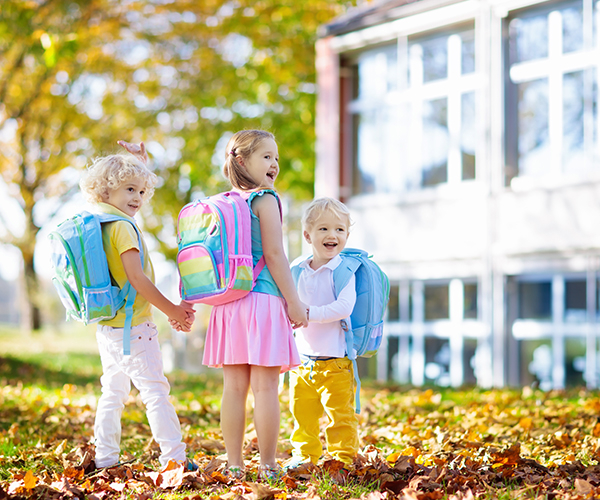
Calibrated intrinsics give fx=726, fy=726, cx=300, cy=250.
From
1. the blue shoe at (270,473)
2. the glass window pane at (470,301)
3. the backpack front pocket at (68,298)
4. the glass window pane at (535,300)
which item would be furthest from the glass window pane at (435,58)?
the blue shoe at (270,473)

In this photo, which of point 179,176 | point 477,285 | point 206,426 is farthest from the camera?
point 179,176

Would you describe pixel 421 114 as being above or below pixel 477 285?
above

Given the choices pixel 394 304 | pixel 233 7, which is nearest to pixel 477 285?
pixel 394 304

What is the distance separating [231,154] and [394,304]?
8619 millimetres

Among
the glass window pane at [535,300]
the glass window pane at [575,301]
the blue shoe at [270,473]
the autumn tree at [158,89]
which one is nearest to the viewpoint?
the blue shoe at [270,473]

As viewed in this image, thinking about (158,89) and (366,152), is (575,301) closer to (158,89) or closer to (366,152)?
Answer: (366,152)

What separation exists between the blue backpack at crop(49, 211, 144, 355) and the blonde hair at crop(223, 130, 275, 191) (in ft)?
2.18

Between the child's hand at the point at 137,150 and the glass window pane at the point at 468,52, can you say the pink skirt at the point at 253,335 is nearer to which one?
the child's hand at the point at 137,150

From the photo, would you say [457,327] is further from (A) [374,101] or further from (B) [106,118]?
(B) [106,118]

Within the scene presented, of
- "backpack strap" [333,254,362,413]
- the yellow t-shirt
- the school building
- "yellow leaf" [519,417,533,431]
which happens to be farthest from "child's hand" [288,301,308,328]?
the school building

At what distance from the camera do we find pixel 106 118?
19.1m

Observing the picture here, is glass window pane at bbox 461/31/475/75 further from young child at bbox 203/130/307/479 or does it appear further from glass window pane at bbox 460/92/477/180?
young child at bbox 203/130/307/479

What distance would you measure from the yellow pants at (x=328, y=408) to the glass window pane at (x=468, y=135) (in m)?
7.80

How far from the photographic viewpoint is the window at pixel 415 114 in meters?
Result: 11.1
